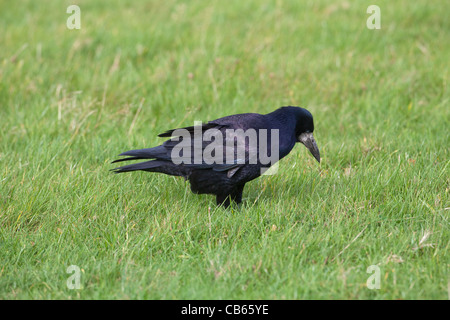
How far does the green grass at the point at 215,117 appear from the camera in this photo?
10.4 ft

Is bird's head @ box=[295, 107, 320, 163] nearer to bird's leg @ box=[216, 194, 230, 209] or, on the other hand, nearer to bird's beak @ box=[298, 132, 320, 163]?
bird's beak @ box=[298, 132, 320, 163]

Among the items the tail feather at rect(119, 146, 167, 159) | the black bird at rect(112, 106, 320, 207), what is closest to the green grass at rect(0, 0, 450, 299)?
the black bird at rect(112, 106, 320, 207)

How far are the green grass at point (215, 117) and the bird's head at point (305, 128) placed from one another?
0.28 metres

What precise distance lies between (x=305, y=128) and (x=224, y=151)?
26.5 inches

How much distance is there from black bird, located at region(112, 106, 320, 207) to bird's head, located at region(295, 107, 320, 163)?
0.03ft

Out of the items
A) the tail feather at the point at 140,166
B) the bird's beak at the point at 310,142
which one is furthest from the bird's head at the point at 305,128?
the tail feather at the point at 140,166

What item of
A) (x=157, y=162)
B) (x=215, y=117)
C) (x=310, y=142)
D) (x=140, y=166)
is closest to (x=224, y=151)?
(x=157, y=162)

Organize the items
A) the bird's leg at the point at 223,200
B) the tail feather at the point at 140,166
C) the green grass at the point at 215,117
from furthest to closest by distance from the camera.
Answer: the bird's leg at the point at 223,200, the tail feather at the point at 140,166, the green grass at the point at 215,117

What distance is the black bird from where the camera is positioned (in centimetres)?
382

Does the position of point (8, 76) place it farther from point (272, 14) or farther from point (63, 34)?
point (272, 14)

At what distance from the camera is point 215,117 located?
217 inches

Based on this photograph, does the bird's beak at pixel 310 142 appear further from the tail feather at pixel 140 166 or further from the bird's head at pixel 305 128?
the tail feather at pixel 140 166

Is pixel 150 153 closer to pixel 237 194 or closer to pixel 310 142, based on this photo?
pixel 237 194
